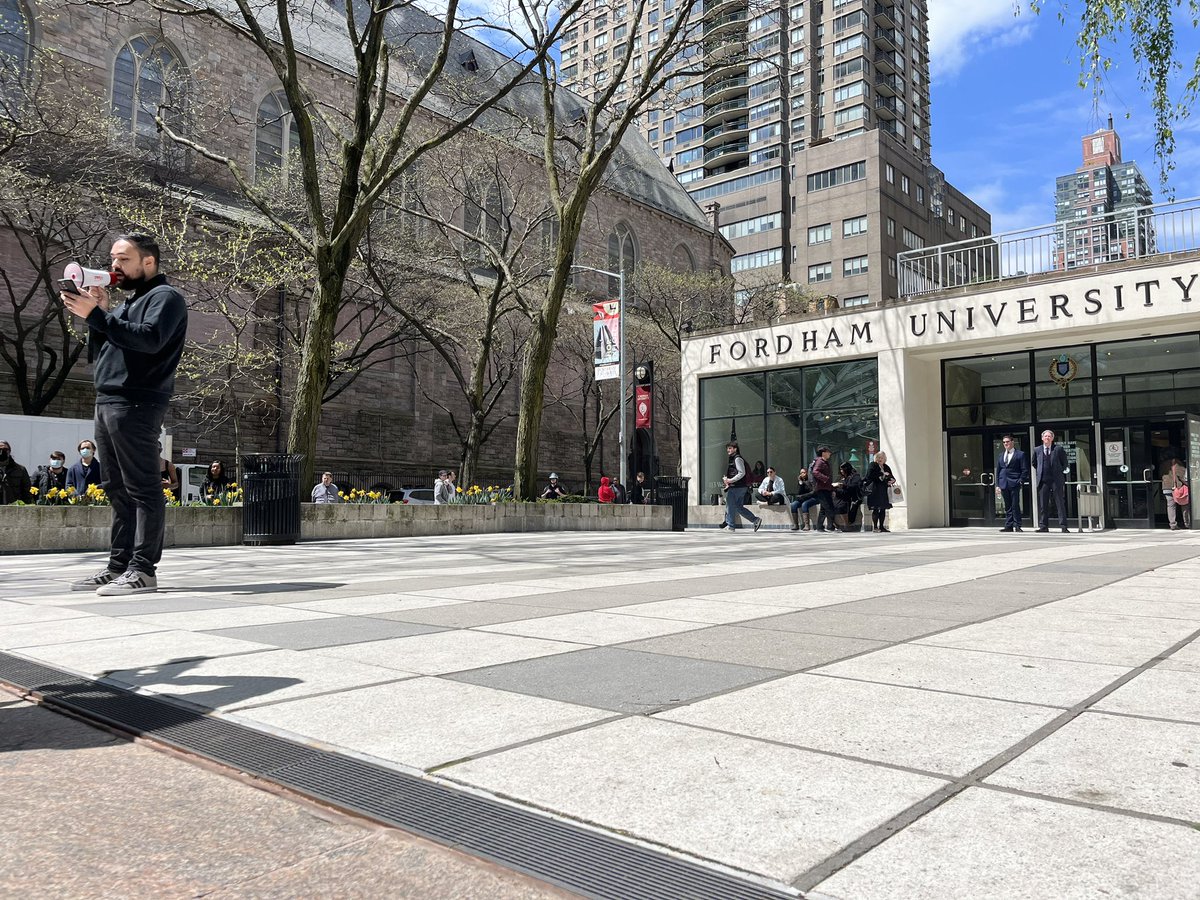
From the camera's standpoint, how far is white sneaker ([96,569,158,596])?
5910 mm

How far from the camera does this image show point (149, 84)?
32.8 m

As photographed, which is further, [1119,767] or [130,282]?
[130,282]

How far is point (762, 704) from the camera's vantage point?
2902mm

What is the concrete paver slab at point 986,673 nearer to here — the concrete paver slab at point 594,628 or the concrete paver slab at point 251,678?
the concrete paver slab at point 594,628

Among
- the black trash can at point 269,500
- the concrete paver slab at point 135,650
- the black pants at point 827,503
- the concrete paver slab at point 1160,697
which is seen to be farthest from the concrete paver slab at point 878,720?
the black pants at point 827,503

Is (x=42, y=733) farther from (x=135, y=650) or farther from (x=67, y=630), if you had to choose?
(x=67, y=630)

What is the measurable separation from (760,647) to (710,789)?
1.94 meters

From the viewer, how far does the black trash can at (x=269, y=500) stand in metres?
13.5

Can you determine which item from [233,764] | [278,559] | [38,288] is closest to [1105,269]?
[278,559]

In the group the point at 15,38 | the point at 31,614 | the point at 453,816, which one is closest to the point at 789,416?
the point at 31,614

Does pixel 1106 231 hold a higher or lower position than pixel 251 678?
higher

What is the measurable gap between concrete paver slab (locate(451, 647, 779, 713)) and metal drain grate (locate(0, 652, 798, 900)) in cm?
86

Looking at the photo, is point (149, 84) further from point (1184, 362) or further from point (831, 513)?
point (1184, 362)

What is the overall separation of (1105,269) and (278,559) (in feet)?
58.1
